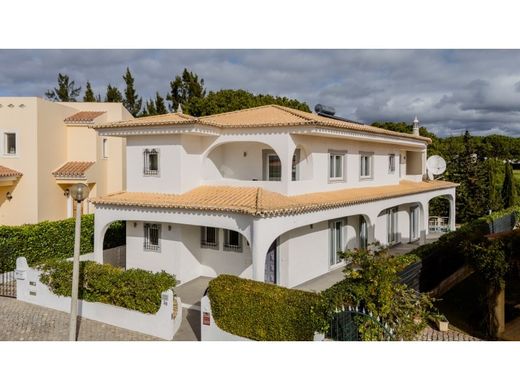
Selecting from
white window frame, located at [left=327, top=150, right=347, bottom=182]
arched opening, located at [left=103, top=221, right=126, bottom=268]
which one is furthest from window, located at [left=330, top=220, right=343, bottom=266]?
arched opening, located at [left=103, top=221, right=126, bottom=268]

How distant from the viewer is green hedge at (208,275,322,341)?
31.7 ft

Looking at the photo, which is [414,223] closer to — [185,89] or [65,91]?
[185,89]

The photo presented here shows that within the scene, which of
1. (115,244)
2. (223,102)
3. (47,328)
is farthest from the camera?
(223,102)

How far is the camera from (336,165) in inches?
760

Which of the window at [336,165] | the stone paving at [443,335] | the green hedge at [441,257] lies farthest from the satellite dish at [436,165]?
the stone paving at [443,335]

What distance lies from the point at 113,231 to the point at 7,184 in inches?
241

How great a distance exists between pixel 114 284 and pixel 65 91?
157 feet

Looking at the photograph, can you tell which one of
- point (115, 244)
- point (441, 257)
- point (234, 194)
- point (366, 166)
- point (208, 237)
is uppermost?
point (366, 166)

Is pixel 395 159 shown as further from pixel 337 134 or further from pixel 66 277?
pixel 66 277

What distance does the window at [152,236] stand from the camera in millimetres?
17188

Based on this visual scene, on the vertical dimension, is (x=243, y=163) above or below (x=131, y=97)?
below

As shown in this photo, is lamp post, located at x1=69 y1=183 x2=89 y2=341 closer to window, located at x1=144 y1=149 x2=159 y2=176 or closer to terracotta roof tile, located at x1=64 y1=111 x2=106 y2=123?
window, located at x1=144 y1=149 x2=159 y2=176

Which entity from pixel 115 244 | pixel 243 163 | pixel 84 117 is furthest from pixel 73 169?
pixel 243 163

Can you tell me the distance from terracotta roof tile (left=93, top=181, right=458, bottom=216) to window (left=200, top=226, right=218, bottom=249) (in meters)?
1.78
